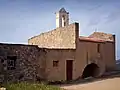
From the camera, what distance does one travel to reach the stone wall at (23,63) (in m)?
20.5

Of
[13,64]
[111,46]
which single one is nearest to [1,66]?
[13,64]

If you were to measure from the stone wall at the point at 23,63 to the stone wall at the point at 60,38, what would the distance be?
4096 mm

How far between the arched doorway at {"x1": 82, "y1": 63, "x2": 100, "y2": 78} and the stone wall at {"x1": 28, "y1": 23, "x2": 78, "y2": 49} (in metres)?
4.09

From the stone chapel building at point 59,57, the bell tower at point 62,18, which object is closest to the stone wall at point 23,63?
the stone chapel building at point 59,57

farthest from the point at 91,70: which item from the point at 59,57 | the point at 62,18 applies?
the point at 62,18

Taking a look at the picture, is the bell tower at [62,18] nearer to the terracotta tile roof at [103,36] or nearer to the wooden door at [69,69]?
the terracotta tile roof at [103,36]

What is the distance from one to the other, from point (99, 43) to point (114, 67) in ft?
14.3

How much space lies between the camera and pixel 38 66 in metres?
22.8

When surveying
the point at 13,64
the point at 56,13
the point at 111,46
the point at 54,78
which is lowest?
the point at 54,78

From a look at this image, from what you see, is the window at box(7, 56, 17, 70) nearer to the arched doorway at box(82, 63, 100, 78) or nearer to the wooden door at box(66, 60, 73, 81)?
the wooden door at box(66, 60, 73, 81)

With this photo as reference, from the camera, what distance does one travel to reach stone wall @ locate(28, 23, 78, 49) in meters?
25.6

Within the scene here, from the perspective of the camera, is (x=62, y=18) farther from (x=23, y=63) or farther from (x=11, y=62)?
(x=11, y=62)

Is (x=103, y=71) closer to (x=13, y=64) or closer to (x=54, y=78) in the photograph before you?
(x=54, y=78)

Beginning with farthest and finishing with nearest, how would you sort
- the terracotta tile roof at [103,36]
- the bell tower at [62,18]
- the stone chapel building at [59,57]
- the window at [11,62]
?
→ the bell tower at [62,18]
the terracotta tile roof at [103,36]
the stone chapel building at [59,57]
the window at [11,62]
